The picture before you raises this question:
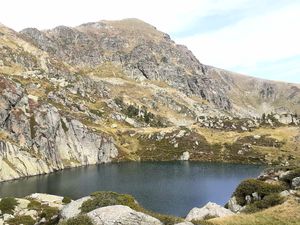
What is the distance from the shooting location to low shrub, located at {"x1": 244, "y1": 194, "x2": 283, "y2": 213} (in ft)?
166

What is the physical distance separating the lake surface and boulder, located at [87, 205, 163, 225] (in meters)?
66.3

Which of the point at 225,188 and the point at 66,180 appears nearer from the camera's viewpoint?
the point at 225,188

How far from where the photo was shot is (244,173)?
559 feet

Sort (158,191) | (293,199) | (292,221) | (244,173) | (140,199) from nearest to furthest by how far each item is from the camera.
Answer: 1. (292,221)
2. (293,199)
3. (140,199)
4. (158,191)
5. (244,173)

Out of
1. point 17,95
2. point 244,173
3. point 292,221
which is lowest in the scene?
point 244,173

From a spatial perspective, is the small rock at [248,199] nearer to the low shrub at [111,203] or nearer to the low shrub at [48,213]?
the low shrub at [111,203]

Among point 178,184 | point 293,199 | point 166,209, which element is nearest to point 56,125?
point 178,184

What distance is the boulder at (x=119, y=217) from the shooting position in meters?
29.3

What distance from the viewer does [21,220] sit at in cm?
5559

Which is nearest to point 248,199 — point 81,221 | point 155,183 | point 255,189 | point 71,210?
point 255,189

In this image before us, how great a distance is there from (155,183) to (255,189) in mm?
87209

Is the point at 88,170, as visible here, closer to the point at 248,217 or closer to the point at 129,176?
the point at 129,176

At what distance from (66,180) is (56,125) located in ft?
171

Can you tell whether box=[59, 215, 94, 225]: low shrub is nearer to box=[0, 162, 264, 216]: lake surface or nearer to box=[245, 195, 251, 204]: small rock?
box=[245, 195, 251, 204]: small rock
